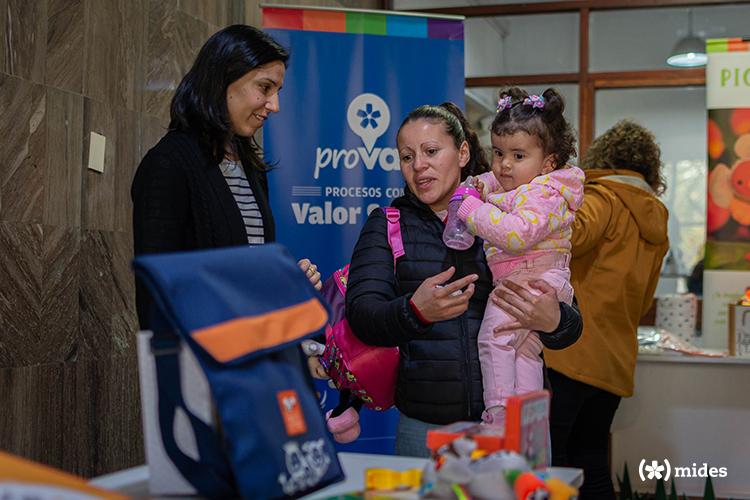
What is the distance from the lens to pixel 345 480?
4.31 feet

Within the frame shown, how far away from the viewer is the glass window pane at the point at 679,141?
6.35 metres

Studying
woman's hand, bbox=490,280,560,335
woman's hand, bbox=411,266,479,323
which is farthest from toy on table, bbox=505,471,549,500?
woman's hand, bbox=490,280,560,335

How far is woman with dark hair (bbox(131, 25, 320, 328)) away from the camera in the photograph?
6.61ft

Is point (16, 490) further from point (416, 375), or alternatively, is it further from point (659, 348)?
point (659, 348)

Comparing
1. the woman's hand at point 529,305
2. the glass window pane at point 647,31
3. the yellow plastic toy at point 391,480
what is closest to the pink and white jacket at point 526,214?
the woman's hand at point 529,305

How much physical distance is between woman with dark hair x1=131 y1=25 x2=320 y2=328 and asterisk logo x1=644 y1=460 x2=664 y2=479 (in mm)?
2663

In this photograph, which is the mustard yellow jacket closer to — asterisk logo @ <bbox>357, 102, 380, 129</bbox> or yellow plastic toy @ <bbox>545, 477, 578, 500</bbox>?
asterisk logo @ <bbox>357, 102, 380, 129</bbox>

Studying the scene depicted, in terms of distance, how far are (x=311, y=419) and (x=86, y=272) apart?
6.49ft

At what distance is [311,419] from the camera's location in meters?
1.25

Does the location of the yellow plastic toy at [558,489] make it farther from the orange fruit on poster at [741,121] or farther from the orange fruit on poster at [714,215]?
the orange fruit on poster at [741,121]

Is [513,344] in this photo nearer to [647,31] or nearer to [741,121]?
[741,121]

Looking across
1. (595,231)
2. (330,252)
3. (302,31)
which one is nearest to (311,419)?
(595,231)

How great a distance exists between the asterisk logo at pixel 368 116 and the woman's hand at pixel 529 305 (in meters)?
2.07

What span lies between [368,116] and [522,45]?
2962 millimetres
